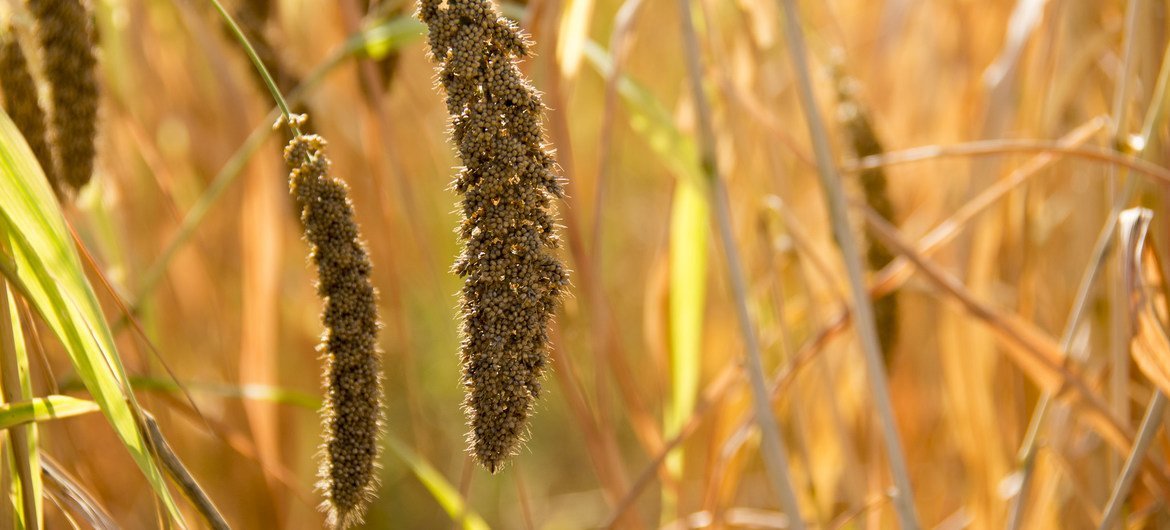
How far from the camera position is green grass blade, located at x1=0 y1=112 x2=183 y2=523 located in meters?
0.68

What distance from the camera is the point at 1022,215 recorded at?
1586 millimetres

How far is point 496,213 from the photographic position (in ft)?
A: 2.02

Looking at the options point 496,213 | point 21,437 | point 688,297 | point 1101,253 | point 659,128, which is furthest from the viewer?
point 688,297

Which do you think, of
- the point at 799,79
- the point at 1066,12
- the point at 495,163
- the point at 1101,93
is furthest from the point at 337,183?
the point at 1101,93

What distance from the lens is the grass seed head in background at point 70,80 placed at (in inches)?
36.0

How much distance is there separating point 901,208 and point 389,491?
1.56 meters

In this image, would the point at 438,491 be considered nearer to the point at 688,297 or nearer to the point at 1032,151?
the point at 688,297

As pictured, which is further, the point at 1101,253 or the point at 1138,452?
the point at 1101,253

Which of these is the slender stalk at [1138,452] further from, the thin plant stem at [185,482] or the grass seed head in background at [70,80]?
the grass seed head in background at [70,80]

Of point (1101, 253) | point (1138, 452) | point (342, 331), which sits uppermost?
point (1101, 253)

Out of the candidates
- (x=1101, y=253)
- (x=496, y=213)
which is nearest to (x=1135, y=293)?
(x=1101, y=253)

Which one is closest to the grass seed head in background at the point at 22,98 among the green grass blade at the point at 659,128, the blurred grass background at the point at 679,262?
the blurred grass background at the point at 679,262

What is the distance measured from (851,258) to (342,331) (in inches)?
26.8

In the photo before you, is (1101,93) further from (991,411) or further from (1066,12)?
(991,411)
